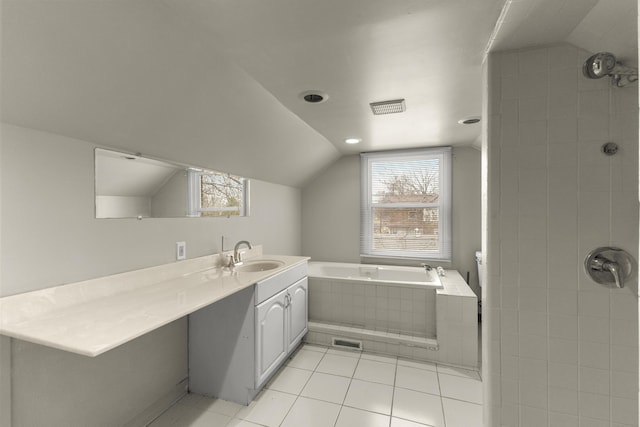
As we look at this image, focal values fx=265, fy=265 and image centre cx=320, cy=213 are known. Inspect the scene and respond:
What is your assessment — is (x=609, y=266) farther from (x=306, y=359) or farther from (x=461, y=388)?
(x=306, y=359)

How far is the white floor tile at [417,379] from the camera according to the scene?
81.8 inches

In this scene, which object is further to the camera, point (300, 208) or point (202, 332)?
point (300, 208)

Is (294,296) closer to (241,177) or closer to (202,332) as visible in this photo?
(202,332)

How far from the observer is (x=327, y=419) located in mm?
1755

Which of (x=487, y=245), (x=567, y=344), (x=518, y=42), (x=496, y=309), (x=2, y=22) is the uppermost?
(x=518, y=42)

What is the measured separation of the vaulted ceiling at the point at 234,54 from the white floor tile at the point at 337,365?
6.80 ft

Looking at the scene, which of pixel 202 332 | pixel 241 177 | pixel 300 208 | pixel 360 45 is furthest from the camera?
pixel 300 208

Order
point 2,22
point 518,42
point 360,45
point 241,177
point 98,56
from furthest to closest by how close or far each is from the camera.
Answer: point 241,177
point 360,45
point 518,42
point 98,56
point 2,22

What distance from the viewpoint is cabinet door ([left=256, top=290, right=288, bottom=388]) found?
6.16 feet

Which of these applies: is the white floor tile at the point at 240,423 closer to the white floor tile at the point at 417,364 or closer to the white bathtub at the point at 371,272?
the white floor tile at the point at 417,364

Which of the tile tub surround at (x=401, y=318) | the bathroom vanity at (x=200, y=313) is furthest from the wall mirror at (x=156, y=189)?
the tile tub surround at (x=401, y=318)

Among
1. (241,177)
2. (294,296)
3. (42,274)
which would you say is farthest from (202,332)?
(241,177)

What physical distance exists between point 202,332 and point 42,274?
1.05 meters

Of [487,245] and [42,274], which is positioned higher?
[487,245]
